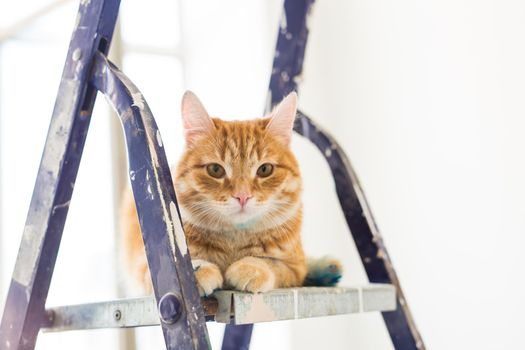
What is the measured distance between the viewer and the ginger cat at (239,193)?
0.83 m

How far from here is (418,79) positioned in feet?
5.47

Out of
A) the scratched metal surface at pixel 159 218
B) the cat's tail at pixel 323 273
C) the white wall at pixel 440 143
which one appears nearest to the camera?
the scratched metal surface at pixel 159 218

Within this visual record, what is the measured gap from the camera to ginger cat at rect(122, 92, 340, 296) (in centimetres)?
83

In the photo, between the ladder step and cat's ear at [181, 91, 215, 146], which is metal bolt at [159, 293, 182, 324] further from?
cat's ear at [181, 91, 215, 146]

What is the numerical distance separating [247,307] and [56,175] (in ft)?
0.97

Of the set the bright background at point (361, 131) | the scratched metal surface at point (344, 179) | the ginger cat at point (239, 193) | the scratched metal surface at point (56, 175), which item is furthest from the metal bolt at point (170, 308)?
the bright background at point (361, 131)

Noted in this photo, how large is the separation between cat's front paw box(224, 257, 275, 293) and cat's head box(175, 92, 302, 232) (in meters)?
0.08

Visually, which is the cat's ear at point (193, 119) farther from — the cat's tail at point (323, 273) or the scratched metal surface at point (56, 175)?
the cat's tail at point (323, 273)

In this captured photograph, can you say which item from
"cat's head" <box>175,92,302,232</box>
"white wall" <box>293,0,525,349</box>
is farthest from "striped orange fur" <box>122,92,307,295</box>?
"white wall" <box>293,0,525,349</box>

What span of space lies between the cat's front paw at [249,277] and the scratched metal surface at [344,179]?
0.30 m

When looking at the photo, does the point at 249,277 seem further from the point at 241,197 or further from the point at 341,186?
the point at 341,186

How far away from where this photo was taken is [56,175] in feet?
2.71

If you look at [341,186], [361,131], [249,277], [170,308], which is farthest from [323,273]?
[361,131]

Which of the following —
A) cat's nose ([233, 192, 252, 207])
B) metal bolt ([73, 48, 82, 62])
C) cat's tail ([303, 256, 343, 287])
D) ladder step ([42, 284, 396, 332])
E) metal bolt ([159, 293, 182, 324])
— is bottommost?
metal bolt ([159, 293, 182, 324])
